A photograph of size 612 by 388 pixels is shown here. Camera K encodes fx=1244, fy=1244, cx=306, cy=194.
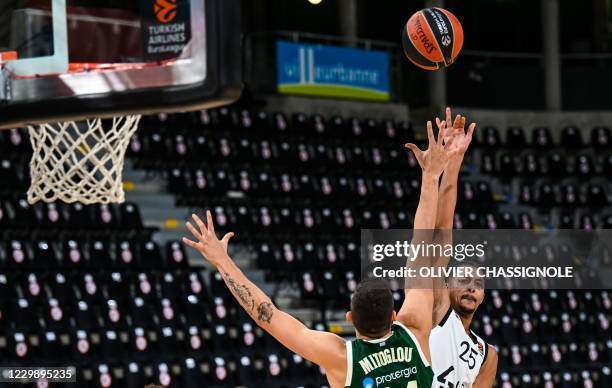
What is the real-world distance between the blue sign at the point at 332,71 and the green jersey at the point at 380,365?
1168 centimetres

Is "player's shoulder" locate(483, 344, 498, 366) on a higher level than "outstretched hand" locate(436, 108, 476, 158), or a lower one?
lower

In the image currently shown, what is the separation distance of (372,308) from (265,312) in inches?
16.6

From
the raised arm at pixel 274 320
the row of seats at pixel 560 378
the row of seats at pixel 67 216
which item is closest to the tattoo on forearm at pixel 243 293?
the raised arm at pixel 274 320

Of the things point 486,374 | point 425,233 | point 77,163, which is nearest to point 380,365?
point 425,233

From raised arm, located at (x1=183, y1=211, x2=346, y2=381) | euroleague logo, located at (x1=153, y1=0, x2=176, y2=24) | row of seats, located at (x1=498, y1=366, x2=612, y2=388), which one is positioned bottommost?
row of seats, located at (x1=498, y1=366, x2=612, y2=388)

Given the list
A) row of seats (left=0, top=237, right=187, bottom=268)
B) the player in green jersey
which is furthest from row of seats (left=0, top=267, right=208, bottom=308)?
the player in green jersey

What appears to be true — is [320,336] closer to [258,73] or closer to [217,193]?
[217,193]

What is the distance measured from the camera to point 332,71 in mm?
16016

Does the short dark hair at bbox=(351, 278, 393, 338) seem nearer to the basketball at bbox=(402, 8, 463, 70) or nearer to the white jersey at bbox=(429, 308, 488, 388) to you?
the white jersey at bbox=(429, 308, 488, 388)

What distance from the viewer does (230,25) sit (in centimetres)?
479

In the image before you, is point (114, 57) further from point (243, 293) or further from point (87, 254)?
point (87, 254)

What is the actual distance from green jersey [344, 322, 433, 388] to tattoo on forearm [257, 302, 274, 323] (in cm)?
29

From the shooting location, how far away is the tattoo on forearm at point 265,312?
408 centimetres

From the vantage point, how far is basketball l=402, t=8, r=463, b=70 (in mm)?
6332
